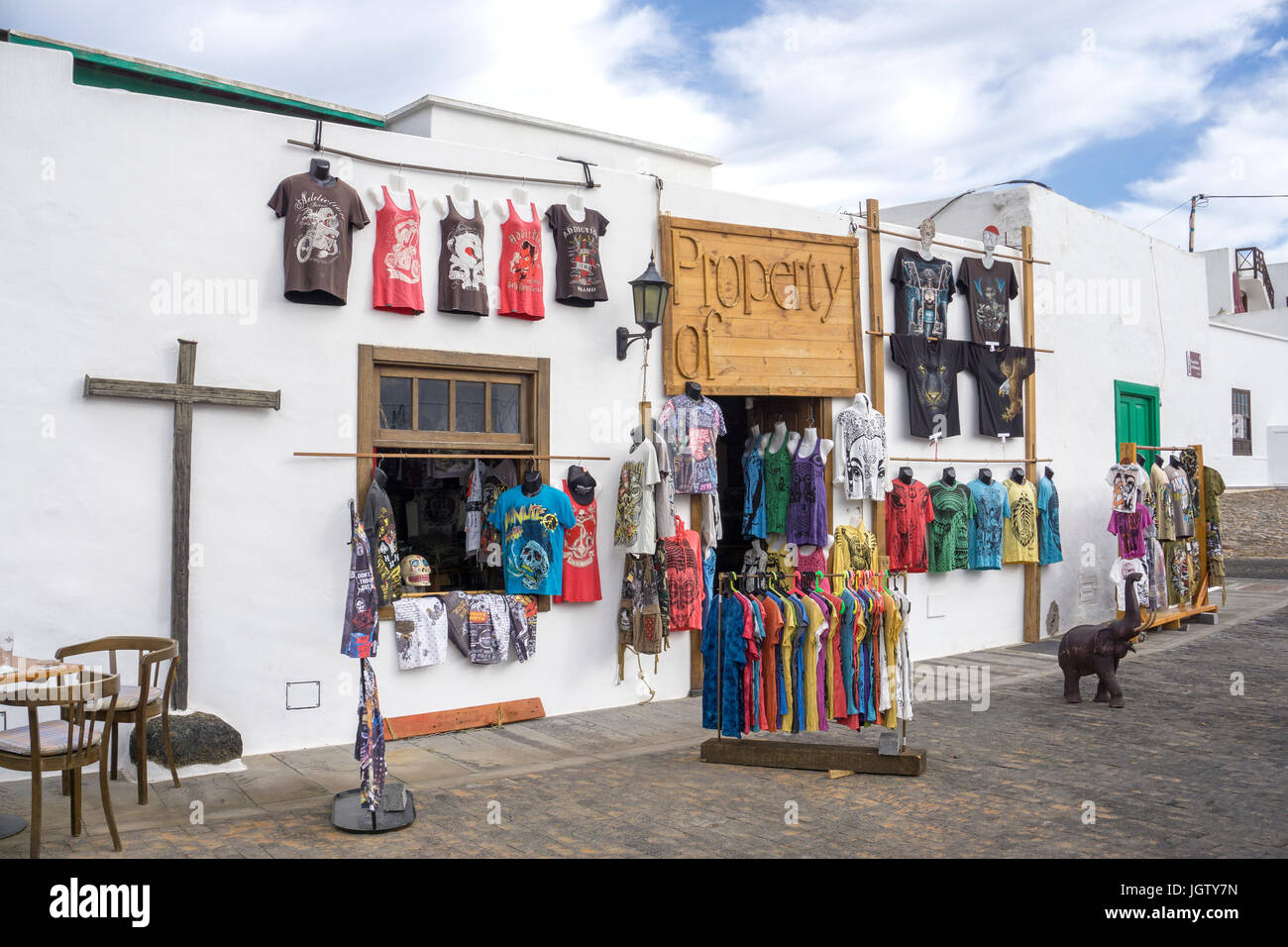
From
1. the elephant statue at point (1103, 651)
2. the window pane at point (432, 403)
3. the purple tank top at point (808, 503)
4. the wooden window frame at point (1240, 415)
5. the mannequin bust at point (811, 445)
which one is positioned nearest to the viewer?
the window pane at point (432, 403)

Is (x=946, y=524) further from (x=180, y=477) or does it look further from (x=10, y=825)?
(x=10, y=825)

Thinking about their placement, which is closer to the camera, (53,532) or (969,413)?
(53,532)

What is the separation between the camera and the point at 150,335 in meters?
6.40

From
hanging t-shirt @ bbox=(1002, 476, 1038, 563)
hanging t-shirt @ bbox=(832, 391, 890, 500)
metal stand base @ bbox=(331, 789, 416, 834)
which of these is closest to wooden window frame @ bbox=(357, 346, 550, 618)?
metal stand base @ bbox=(331, 789, 416, 834)

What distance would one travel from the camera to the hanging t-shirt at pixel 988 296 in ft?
35.7

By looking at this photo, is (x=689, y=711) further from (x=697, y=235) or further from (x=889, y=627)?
(x=697, y=235)

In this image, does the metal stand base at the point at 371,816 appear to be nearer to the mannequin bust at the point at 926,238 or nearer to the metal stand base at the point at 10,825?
the metal stand base at the point at 10,825

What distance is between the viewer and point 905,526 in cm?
999

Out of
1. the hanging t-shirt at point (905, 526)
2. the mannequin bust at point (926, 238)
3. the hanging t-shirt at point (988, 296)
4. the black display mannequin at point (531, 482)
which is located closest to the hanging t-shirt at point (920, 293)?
the mannequin bust at point (926, 238)

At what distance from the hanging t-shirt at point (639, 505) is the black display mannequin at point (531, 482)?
73cm

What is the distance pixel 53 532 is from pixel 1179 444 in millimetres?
13569

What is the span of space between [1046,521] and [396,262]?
25.2 feet
